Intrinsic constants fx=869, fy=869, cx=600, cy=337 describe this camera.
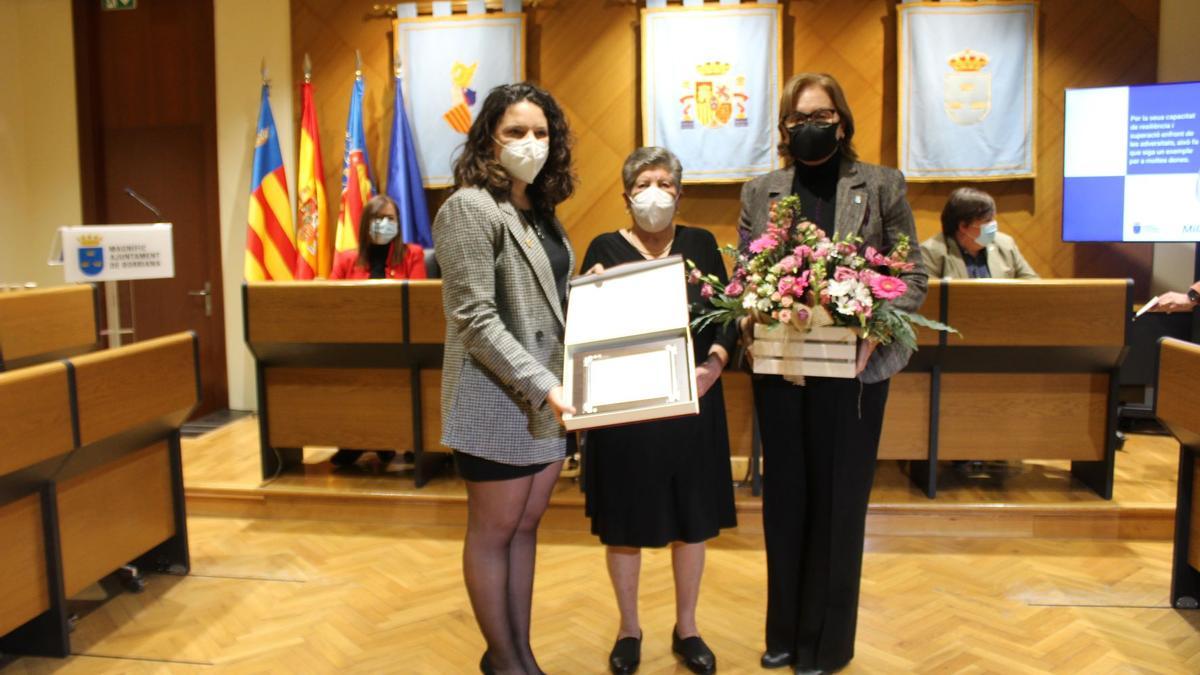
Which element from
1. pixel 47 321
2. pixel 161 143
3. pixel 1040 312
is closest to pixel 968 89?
pixel 1040 312

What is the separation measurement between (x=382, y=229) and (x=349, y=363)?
87 cm

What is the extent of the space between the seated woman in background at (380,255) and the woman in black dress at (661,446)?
7.43 ft

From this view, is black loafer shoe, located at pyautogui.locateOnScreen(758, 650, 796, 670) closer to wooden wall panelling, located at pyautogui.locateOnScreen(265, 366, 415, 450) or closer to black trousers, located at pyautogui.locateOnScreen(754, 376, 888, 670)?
black trousers, located at pyautogui.locateOnScreen(754, 376, 888, 670)

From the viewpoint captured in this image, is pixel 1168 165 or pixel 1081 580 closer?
pixel 1081 580

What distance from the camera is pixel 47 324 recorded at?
3324 millimetres

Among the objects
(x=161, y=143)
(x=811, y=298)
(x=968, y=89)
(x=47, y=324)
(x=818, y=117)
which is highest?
(x=968, y=89)

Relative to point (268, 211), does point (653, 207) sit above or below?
below

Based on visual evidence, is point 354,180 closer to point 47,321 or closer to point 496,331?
point 47,321

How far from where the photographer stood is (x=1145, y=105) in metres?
4.73

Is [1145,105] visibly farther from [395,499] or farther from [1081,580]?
[395,499]

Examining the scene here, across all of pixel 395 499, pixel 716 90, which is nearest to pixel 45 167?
pixel 395 499

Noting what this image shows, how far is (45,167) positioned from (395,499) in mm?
4058

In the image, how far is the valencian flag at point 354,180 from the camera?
5469mm

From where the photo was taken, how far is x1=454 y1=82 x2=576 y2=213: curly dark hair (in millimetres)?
2000
